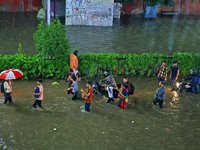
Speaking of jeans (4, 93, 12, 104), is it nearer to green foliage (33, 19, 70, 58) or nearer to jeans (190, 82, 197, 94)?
green foliage (33, 19, 70, 58)

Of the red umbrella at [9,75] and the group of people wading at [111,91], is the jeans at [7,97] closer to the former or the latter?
the red umbrella at [9,75]

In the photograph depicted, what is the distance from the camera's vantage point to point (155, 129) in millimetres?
9195

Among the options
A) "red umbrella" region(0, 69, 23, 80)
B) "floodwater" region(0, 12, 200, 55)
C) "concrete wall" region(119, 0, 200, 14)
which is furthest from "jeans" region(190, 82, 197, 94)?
"concrete wall" region(119, 0, 200, 14)

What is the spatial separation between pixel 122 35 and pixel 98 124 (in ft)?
46.1

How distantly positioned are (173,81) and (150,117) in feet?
12.1

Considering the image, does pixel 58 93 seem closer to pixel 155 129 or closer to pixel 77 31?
pixel 155 129

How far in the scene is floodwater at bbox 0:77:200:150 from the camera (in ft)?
27.1

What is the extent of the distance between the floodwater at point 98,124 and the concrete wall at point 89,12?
13824 mm

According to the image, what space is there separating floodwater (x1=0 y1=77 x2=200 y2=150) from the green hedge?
4.48 ft

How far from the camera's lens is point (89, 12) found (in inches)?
968

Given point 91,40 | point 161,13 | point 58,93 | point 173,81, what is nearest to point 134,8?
point 161,13

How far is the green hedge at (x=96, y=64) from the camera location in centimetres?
1277

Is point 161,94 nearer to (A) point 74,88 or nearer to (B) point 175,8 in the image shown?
(A) point 74,88

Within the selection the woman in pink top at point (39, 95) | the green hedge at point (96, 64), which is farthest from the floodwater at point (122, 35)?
the woman in pink top at point (39, 95)
